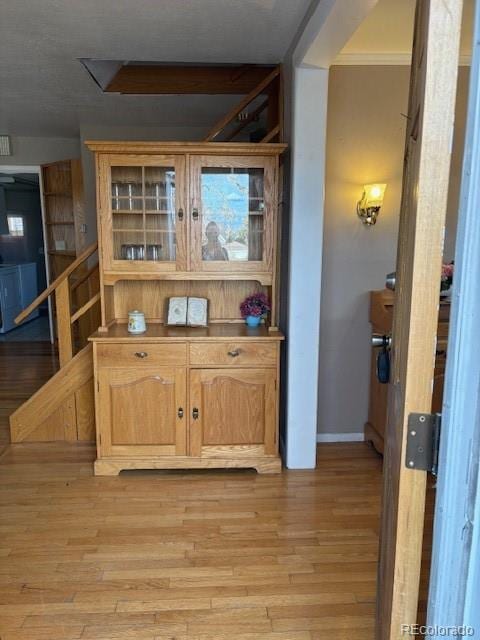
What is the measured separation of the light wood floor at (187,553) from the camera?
5.76 ft

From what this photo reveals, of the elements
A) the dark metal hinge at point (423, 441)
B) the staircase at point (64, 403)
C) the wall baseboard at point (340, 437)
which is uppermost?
the dark metal hinge at point (423, 441)

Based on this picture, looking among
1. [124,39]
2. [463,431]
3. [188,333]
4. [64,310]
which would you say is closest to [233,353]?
[188,333]

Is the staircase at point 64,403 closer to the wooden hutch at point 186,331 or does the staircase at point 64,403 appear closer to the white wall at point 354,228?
the wooden hutch at point 186,331

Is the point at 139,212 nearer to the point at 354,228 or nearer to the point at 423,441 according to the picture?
the point at 354,228

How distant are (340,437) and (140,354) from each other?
1.51 meters

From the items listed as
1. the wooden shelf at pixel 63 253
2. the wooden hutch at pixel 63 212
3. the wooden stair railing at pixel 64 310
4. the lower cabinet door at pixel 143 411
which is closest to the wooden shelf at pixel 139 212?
the wooden stair railing at pixel 64 310

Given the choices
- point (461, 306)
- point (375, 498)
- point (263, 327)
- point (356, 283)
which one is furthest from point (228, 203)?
point (461, 306)

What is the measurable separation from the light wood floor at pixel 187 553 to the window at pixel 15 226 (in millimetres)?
6903

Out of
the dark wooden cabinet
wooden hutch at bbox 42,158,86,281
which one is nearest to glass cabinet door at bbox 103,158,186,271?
the dark wooden cabinet

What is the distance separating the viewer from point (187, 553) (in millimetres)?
2133

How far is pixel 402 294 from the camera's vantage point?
0.92 metres

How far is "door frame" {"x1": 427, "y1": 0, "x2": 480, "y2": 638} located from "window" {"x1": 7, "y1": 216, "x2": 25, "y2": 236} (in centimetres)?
935

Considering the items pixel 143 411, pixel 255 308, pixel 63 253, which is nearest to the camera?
pixel 143 411

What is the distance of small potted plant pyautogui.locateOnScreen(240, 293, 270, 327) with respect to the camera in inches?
119
